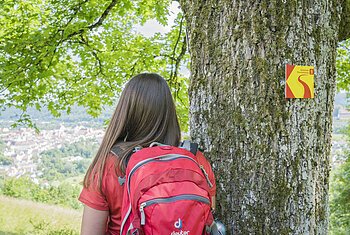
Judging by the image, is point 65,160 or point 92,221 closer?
point 92,221

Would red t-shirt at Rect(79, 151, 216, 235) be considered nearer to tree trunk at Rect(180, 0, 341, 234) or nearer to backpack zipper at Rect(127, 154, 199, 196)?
backpack zipper at Rect(127, 154, 199, 196)

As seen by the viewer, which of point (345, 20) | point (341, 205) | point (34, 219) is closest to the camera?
point (345, 20)

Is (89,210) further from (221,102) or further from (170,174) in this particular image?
(221,102)

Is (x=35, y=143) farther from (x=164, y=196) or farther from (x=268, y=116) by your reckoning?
(x=164, y=196)

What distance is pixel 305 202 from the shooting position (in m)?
2.26

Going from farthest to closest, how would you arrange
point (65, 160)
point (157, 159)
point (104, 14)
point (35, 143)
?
point (35, 143) → point (65, 160) → point (104, 14) → point (157, 159)

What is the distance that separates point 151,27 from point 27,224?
5305 millimetres

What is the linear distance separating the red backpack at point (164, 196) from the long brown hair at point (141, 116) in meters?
0.15

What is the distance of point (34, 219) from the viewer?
9719mm

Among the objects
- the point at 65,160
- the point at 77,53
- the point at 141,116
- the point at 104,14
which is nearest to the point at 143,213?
the point at 141,116

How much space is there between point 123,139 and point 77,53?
5.62 m

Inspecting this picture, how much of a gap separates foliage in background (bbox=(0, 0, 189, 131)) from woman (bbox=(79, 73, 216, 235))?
4.54 m

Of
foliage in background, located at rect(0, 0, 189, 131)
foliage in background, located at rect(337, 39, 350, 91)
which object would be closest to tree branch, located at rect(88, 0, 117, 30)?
foliage in background, located at rect(0, 0, 189, 131)

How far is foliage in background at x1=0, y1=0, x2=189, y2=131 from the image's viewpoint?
6.34m
